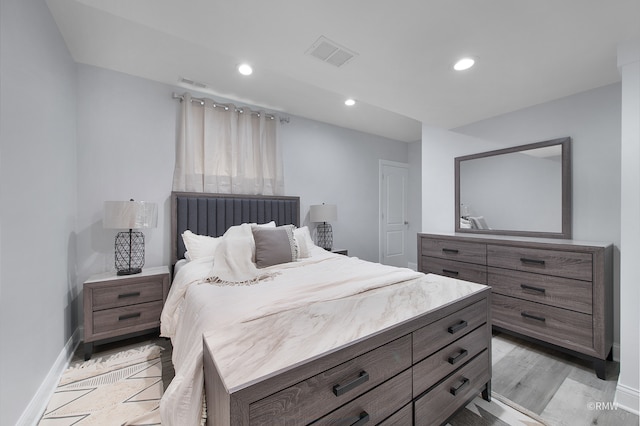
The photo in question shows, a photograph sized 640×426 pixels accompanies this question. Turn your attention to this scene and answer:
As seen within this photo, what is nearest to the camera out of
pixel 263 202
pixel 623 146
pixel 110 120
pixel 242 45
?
pixel 623 146

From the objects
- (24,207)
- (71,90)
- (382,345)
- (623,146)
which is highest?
(71,90)

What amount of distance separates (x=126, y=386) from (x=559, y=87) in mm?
4178

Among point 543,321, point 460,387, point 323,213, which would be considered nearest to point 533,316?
point 543,321

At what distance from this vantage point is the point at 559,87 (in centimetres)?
232

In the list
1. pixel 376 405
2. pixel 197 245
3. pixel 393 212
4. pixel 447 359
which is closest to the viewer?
pixel 376 405

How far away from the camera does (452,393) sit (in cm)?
137

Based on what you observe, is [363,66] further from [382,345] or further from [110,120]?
[110,120]

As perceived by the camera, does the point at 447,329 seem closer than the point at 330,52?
Yes

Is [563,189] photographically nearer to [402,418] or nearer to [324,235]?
[402,418]

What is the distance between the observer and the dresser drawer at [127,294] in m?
2.14

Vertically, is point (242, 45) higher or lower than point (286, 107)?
lower

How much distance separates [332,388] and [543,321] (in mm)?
2277

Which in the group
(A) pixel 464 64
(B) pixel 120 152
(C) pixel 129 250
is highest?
(A) pixel 464 64

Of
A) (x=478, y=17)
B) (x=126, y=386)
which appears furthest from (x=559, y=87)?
(x=126, y=386)
